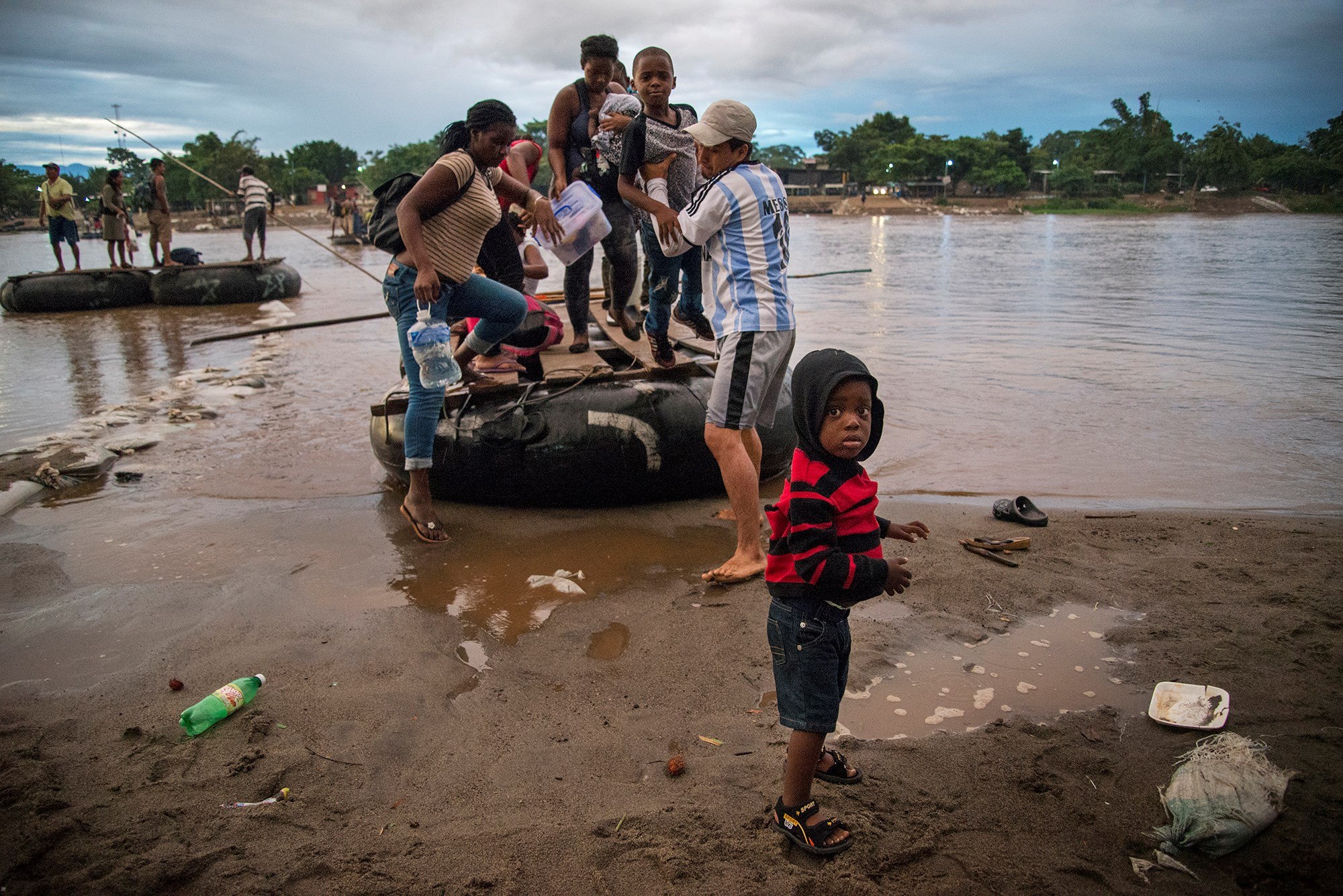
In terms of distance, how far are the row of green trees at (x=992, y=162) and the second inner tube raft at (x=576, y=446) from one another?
240ft

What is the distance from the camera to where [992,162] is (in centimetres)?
8181

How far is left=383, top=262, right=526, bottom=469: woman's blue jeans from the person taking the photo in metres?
4.26

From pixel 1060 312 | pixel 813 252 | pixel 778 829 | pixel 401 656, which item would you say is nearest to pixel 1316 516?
pixel 778 829

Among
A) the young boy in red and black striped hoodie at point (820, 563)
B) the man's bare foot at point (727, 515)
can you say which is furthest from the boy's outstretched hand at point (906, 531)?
the man's bare foot at point (727, 515)

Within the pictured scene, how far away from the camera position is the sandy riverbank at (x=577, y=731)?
6.84 feet

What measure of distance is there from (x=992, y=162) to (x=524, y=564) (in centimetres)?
8975

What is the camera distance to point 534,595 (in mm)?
3734

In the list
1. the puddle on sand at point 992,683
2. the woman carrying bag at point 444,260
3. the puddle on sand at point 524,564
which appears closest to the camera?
the puddle on sand at point 992,683

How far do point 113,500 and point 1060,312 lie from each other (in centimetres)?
1310

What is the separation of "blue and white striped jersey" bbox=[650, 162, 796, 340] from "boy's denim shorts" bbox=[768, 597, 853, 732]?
69.5 inches

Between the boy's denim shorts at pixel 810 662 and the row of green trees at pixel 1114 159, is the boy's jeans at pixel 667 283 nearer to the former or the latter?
the boy's denim shorts at pixel 810 662

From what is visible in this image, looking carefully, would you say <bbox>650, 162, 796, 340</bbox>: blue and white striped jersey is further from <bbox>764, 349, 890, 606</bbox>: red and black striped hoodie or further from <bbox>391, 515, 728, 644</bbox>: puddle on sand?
<bbox>764, 349, 890, 606</bbox>: red and black striped hoodie

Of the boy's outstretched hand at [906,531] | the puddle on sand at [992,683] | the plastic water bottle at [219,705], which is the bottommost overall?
the puddle on sand at [992,683]

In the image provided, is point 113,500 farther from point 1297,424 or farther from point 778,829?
point 1297,424
